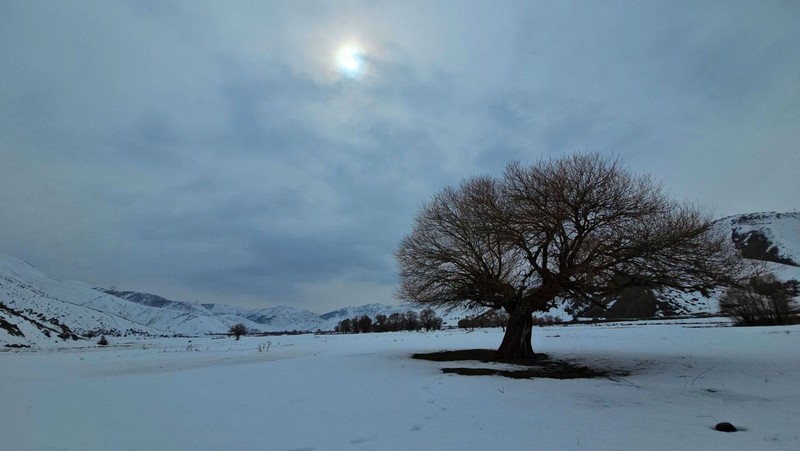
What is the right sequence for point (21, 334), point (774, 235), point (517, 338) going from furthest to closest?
point (774, 235) → point (21, 334) → point (517, 338)

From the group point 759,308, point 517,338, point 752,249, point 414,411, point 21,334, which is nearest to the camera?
point 414,411

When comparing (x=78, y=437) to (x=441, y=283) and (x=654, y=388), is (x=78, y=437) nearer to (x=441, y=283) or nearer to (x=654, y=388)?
(x=654, y=388)

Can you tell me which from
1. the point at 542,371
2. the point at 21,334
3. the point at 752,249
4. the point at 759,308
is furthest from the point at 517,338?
the point at 752,249

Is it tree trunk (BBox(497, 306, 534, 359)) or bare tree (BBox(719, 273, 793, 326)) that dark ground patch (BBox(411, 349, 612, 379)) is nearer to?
tree trunk (BBox(497, 306, 534, 359))

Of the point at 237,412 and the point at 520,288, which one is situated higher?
the point at 520,288

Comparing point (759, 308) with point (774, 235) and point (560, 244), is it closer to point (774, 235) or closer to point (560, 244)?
point (560, 244)

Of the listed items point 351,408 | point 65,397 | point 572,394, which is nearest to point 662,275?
point 572,394

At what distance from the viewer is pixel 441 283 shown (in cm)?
2239

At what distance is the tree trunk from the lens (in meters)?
21.0

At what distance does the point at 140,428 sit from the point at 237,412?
1952 millimetres

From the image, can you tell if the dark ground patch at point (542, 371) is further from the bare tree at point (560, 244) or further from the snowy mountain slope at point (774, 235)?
the snowy mountain slope at point (774, 235)

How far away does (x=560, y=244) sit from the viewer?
19.3m

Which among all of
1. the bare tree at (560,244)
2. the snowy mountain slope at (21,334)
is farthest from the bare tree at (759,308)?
the snowy mountain slope at (21,334)

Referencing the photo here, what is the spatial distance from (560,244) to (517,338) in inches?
225
